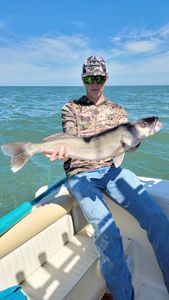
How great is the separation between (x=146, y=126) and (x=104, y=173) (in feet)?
2.61

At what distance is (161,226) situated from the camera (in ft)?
9.73

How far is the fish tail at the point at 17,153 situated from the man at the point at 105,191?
0.24 metres

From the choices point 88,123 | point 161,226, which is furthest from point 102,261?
point 88,123

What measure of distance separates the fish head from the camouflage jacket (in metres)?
0.72

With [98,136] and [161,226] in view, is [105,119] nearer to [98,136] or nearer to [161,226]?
[98,136]

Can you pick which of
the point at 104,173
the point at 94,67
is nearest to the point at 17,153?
the point at 104,173

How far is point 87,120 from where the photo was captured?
12.0 ft

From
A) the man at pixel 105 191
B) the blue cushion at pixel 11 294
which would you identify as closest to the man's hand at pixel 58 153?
the man at pixel 105 191

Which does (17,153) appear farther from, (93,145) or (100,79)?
(100,79)

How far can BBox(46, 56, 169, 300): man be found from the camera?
9.08 feet

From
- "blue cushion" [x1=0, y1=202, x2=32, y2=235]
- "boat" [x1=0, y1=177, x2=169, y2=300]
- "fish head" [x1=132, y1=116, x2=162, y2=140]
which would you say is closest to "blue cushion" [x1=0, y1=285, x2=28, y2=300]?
"boat" [x1=0, y1=177, x2=169, y2=300]

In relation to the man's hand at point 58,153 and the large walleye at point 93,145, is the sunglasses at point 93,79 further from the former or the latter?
the man's hand at point 58,153

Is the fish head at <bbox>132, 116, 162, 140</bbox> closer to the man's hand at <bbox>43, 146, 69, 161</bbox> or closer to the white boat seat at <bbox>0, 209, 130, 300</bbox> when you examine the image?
the man's hand at <bbox>43, 146, 69, 161</bbox>

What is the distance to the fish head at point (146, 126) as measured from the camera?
2824mm
